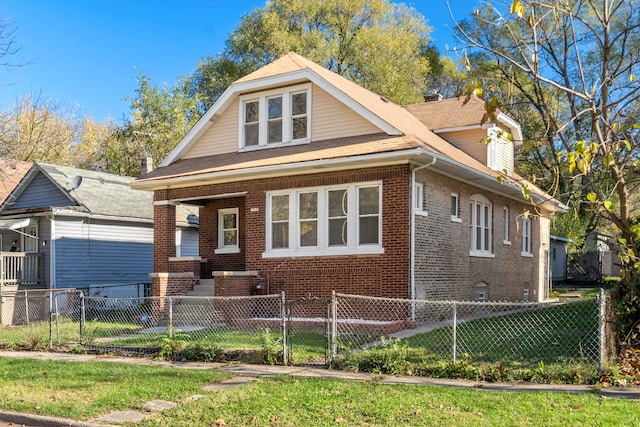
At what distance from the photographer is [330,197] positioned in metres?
15.4

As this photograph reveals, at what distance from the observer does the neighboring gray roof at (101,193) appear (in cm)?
2234

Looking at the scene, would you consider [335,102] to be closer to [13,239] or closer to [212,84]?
[13,239]

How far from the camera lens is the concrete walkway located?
696cm

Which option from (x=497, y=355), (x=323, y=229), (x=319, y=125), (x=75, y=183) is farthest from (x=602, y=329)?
(x=75, y=183)

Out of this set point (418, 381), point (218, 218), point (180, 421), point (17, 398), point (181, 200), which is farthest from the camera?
point (218, 218)

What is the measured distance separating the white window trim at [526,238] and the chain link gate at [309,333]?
9655mm

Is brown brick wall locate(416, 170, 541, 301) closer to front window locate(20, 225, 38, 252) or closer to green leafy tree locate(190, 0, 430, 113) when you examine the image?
front window locate(20, 225, 38, 252)

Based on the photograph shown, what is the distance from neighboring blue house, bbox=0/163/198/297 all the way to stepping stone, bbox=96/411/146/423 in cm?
1291

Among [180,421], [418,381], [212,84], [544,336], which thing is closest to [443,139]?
[544,336]

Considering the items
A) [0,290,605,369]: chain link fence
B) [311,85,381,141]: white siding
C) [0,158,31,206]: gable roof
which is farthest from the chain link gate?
[0,158,31,206]: gable roof

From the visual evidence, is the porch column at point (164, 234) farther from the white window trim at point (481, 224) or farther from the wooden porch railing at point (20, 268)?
the white window trim at point (481, 224)

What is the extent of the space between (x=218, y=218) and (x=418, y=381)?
38.6ft

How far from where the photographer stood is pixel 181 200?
1795 cm

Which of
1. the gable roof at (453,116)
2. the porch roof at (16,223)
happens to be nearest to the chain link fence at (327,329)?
the porch roof at (16,223)
